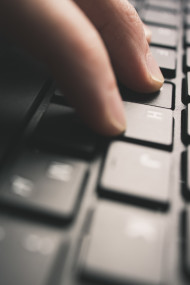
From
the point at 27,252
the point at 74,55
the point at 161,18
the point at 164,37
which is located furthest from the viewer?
the point at 161,18

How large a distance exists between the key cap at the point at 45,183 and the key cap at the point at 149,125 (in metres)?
0.10

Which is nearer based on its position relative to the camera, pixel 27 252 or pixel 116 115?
pixel 27 252

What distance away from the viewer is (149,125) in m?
0.45

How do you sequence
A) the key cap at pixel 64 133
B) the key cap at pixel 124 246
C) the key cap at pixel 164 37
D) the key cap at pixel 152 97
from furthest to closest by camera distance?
the key cap at pixel 164 37
the key cap at pixel 152 97
the key cap at pixel 64 133
the key cap at pixel 124 246

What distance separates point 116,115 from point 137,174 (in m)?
0.09

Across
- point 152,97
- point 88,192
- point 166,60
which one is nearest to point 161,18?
point 166,60

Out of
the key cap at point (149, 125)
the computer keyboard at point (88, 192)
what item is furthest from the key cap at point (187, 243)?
the key cap at point (149, 125)

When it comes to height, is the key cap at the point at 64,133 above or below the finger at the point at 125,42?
below

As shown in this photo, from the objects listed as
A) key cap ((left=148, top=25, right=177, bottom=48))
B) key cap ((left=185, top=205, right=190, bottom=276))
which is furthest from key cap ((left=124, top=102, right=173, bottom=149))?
key cap ((left=148, top=25, right=177, bottom=48))

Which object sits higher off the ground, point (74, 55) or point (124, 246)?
point (74, 55)

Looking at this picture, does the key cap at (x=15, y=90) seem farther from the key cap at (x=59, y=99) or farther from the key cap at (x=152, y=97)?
the key cap at (x=152, y=97)

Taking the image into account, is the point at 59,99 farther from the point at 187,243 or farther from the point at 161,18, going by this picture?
the point at 161,18

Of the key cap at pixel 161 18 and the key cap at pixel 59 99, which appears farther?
the key cap at pixel 161 18

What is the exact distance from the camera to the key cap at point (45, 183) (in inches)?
13.0
